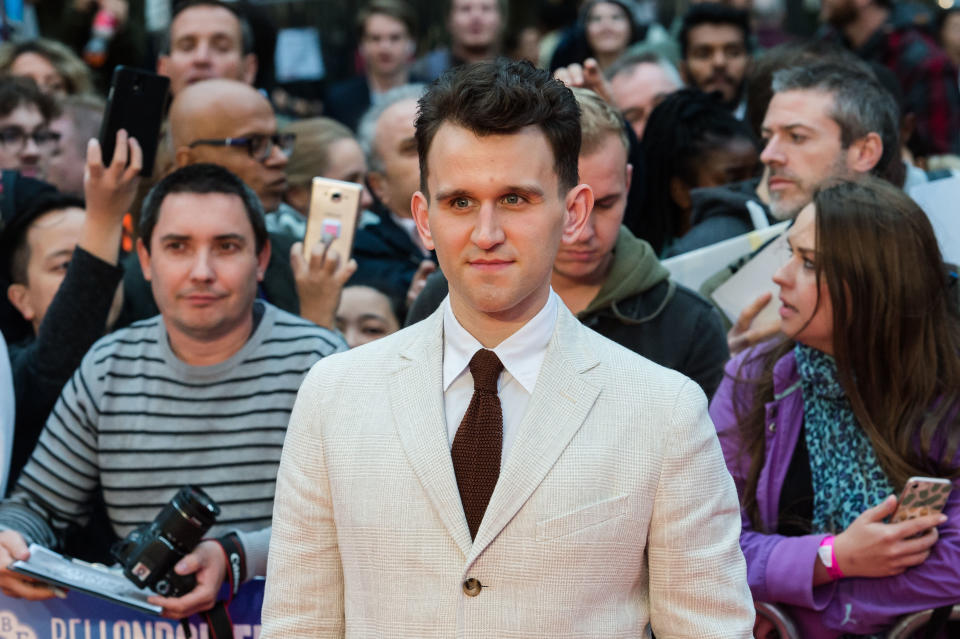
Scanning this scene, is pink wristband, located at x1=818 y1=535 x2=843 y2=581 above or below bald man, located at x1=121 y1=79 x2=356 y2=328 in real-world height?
below

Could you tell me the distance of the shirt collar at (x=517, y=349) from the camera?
250cm

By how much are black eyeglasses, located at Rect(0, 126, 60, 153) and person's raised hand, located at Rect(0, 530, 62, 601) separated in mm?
2895

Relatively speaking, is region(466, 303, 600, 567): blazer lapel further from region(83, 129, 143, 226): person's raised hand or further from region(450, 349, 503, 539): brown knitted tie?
region(83, 129, 143, 226): person's raised hand

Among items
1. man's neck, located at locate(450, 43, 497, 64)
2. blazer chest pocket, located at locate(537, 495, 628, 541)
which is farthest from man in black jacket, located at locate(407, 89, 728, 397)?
man's neck, located at locate(450, 43, 497, 64)

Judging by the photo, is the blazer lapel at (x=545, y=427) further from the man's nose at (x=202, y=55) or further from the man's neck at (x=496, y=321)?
the man's nose at (x=202, y=55)

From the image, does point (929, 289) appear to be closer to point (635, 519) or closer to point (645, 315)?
point (645, 315)

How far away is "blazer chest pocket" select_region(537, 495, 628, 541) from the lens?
2.36 metres

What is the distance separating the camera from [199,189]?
158 inches

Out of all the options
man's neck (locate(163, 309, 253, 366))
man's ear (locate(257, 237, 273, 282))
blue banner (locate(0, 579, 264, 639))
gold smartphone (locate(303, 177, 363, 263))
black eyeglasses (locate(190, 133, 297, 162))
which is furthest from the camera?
black eyeglasses (locate(190, 133, 297, 162))

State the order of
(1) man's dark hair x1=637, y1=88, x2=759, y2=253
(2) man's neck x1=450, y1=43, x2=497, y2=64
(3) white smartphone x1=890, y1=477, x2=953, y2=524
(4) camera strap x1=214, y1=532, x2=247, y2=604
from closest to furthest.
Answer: (3) white smartphone x1=890, y1=477, x2=953, y2=524 → (4) camera strap x1=214, y1=532, x2=247, y2=604 → (1) man's dark hair x1=637, y1=88, x2=759, y2=253 → (2) man's neck x1=450, y1=43, x2=497, y2=64

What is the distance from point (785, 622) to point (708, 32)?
459cm

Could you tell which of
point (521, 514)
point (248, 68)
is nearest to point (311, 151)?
point (248, 68)

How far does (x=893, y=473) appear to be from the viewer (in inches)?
134

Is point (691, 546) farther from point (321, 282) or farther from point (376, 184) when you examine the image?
point (376, 184)
